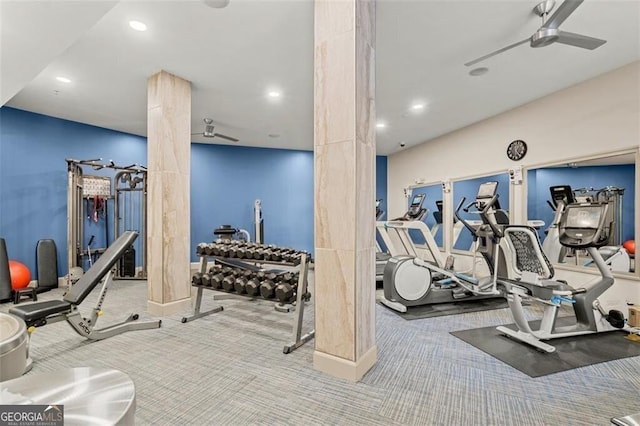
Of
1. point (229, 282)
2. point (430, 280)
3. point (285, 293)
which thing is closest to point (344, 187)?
point (285, 293)

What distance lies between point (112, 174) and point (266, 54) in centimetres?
456

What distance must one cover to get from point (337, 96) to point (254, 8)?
1205mm

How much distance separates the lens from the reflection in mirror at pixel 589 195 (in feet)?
12.0

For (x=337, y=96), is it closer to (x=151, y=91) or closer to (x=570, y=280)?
(x=151, y=91)

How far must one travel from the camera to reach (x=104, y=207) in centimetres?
600

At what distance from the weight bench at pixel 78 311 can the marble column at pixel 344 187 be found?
211 cm

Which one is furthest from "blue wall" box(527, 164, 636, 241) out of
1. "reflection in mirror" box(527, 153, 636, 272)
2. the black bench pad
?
the black bench pad

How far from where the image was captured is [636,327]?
10.3ft

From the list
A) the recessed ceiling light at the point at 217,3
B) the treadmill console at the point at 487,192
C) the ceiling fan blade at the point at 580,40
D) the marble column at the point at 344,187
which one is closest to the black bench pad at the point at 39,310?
the marble column at the point at 344,187

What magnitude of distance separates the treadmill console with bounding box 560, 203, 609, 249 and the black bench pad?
15.5 feet

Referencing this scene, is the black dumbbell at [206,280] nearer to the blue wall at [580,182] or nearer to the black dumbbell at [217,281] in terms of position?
the black dumbbell at [217,281]

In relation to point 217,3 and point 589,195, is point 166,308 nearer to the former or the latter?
point 217,3

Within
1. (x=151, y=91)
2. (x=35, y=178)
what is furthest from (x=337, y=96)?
(x=35, y=178)

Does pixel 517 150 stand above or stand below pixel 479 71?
below
